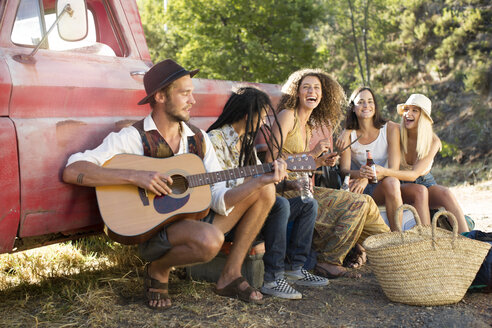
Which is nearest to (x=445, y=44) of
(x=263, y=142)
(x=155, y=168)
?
(x=263, y=142)

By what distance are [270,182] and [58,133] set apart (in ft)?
3.91

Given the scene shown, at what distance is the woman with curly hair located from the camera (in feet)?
12.5

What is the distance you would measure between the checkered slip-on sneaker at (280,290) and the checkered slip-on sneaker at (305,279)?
25cm

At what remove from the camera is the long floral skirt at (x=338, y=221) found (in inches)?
150

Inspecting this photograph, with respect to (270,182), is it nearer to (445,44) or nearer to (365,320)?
(365,320)

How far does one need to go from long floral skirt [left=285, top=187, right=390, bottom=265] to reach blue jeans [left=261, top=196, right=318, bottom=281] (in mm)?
184

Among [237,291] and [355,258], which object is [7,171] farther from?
[355,258]

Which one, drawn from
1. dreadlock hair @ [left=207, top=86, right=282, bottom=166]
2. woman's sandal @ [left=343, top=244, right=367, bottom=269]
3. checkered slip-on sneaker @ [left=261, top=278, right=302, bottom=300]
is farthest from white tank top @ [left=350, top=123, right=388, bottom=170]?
checkered slip-on sneaker @ [left=261, top=278, right=302, bottom=300]

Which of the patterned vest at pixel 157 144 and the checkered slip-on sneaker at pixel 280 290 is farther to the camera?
the checkered slip-on sneaker at pixel 280 290

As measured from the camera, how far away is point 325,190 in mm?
3979

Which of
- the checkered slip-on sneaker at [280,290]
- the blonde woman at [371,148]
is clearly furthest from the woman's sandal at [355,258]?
the checkered slip-on sneaker at [280,290]

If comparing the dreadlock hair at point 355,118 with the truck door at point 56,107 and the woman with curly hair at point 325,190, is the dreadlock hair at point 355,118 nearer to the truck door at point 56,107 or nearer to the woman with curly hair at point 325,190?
the woman with curly hair at point 325,190

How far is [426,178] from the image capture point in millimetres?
4613

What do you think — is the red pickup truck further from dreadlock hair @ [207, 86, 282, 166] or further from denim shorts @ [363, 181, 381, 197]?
denim shorts @ [363, 181, 381, 197]
